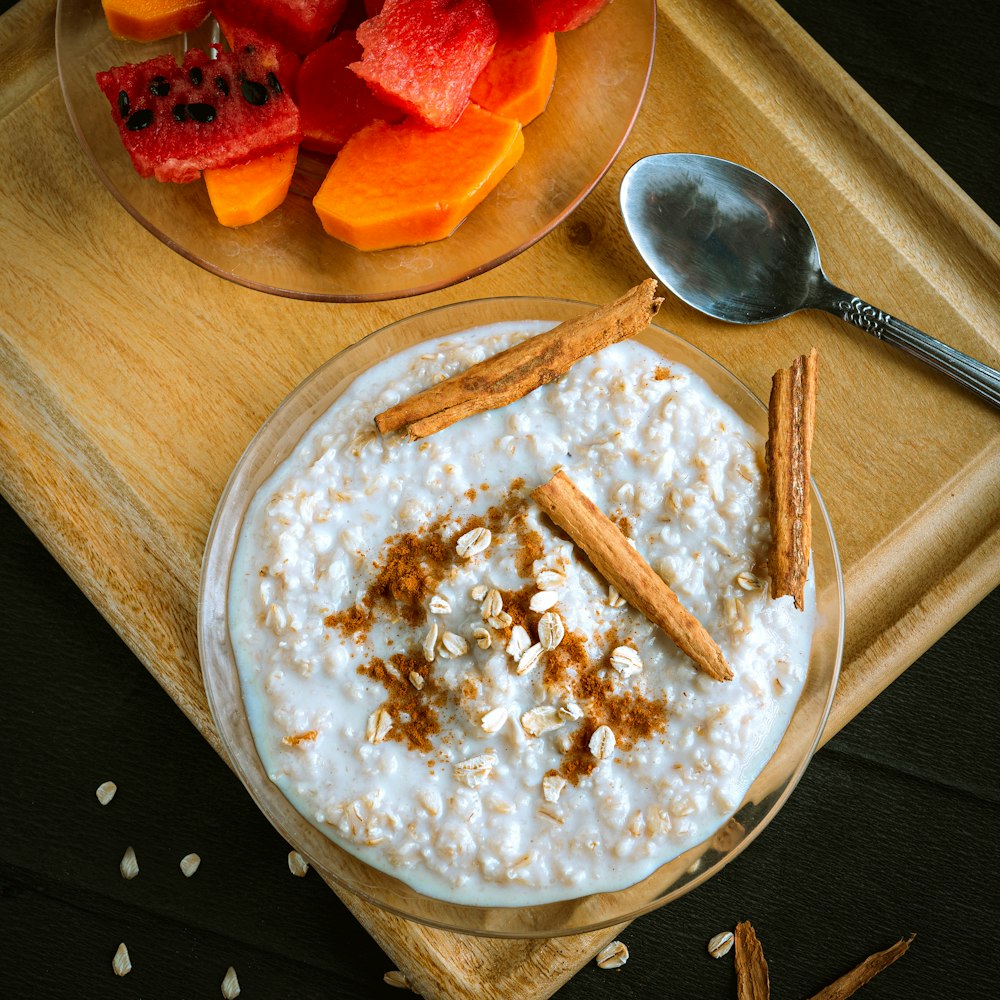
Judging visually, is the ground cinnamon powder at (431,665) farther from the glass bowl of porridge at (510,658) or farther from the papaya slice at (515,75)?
the papaya slice at (515,75)

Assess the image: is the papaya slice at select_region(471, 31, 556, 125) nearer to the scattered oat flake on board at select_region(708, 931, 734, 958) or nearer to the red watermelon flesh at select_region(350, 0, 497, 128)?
the red watermelon flesh at select_region(350, 0, 497, 128)

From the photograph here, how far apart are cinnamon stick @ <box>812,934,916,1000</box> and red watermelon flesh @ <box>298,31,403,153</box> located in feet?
5.60

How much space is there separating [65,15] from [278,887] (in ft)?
5.09

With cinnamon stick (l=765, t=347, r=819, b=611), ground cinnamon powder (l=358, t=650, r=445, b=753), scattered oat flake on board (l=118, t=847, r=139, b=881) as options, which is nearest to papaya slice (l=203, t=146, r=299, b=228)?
ground cinnamon powder (l=358, t=650, r=445, b=753)

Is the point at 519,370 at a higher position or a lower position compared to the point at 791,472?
higher

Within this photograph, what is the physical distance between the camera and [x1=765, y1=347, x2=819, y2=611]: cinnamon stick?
1378mm

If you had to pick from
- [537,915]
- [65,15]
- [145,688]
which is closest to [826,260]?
[537,915]

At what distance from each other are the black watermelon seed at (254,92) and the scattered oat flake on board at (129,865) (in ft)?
4.41

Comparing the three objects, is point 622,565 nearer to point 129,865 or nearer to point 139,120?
point 139,120

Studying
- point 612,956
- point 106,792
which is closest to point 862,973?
point 612,956

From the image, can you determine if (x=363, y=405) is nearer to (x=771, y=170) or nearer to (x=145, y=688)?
(x=145, y=688)

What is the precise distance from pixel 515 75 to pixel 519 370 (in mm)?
465

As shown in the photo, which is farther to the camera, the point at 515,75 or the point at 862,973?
the point at 862,973

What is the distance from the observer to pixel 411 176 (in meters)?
1.42
